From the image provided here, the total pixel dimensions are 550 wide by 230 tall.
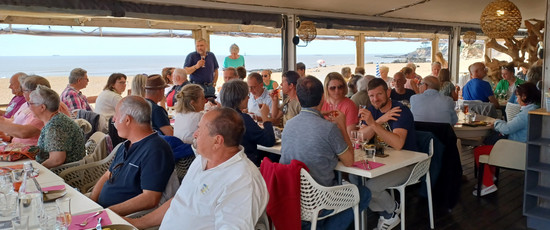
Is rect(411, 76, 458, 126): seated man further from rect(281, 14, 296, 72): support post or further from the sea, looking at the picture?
the sea

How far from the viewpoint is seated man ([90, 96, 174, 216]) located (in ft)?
8.48

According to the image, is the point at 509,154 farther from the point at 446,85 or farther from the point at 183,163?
the point at 183,163

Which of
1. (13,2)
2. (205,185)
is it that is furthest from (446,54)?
(205,185)

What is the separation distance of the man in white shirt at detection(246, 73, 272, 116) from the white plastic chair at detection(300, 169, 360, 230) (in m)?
2.94

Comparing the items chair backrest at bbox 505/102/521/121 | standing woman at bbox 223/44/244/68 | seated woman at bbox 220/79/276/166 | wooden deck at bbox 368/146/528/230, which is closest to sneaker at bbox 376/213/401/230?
wooden deck at bbox 368/146/528/230

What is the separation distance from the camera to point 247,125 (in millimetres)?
3533

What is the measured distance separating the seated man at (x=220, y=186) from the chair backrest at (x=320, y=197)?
726mm

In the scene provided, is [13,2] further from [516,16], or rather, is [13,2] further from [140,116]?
[516,16]

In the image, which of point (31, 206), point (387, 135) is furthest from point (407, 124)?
point (31, 206)

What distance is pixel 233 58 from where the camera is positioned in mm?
9336

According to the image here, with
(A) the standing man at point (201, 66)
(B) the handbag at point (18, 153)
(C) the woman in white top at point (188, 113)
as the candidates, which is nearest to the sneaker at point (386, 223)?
(C) the woman in white top at point (188, 113)

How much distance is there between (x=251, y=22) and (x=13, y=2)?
12.4ft

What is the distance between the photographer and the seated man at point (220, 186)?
1.99 m

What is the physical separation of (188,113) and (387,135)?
6.04 ft
